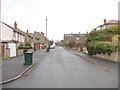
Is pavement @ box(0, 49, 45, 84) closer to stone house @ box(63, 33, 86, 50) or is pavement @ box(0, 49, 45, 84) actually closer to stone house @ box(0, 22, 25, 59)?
stone house @ box(0, 22, 25, 59)

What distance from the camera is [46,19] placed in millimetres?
68375

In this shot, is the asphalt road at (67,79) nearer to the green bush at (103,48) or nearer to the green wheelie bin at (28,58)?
the green wheelie bin at (28,58)

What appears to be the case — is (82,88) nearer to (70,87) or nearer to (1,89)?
(70,87)

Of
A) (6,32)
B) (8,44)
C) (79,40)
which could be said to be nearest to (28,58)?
(8,44)

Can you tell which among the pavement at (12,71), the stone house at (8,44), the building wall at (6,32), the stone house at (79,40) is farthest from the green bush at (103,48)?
Result: the stone house at (79,40)

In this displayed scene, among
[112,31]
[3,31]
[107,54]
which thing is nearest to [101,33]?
[112,31]

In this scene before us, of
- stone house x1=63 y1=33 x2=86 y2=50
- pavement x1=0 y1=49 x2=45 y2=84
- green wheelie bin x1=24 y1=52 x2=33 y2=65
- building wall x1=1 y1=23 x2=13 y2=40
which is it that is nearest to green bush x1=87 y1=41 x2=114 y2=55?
green wheelie bin x1=24 y1=52 x2=33 y2=65

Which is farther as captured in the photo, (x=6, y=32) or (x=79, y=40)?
(x=79, y=40)

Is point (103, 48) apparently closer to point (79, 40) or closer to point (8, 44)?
point (8, 44)

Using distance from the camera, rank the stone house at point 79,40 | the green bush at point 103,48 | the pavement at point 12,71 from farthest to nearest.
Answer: the stone house at point 79,40 → the green bush at point 103,48 → the pavement at point 12,71

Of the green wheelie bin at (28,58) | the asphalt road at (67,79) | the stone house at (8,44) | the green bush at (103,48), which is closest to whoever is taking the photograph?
the asphalt road at (67,79)

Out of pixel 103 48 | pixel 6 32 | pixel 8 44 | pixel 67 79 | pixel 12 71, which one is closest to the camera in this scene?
pixel 67 79

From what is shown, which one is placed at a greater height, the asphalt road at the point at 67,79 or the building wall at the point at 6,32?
the building wall at the point at 6,32

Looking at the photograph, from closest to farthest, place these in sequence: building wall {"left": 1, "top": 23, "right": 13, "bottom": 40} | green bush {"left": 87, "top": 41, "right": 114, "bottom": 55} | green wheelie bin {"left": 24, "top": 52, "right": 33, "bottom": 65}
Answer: green wheelie bin {"left": 24, "top": 52, "right": 33, "bottom": 65}
green bush {"left": 87, "top": 41, "right": 114, "bottom": 55}
building wall {"left": 1, "top": 23, "right": 13, "bottom": 40}
